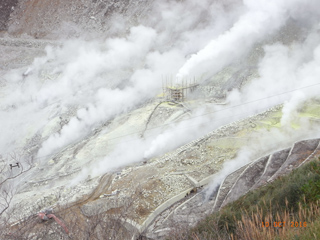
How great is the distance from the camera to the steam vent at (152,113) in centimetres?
1048

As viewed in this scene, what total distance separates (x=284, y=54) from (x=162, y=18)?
36.4 ft

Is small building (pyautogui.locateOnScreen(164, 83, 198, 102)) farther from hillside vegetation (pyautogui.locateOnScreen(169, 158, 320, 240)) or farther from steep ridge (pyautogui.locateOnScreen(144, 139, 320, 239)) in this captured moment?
hillside vegetation (pyautogui.locateOnScreen(169, 158, 320, 240))

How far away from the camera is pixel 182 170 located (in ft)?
43.8

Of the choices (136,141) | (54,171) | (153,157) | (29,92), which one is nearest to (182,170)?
(153,157)

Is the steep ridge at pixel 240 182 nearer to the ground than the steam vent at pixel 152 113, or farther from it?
nearer to the ground

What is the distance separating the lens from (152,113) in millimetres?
18266

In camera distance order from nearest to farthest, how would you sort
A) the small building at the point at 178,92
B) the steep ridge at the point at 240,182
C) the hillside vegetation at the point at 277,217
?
the hillside vegetation at the point at 277,217
the steep ridge at the point at 240,182
the small building at the point at 178,92

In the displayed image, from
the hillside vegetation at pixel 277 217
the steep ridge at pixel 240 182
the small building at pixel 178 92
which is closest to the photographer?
the hillside vegetation at pixel 277 217

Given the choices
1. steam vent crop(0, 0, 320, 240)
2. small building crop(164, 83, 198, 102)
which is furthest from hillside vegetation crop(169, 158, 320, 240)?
small building crop(164, 83, 198, 102)

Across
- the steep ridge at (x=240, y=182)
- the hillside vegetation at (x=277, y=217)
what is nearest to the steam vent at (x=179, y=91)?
the steep ridge at (x=240, y=182)

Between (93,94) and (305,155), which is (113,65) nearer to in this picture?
(93,94)

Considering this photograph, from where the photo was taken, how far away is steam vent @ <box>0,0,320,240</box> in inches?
412

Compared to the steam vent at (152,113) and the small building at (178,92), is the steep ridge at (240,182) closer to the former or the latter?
the steam vent at (152,113)

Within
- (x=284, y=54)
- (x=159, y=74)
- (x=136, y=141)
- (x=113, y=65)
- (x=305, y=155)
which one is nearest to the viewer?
(x=305, y=155)
